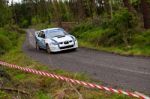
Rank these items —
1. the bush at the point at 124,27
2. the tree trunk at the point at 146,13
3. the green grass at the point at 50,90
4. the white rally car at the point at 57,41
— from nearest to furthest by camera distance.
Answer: the green grass at the point at 50,90 < the bush at the point at 124,27 < the tree trunk at the point at 146,13 < the white rally car at the point at 57,41

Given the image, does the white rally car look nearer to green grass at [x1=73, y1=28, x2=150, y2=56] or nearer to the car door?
the car door

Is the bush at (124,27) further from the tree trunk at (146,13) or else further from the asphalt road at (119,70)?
the asphalt road at (119,70)

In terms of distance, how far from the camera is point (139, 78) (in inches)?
509

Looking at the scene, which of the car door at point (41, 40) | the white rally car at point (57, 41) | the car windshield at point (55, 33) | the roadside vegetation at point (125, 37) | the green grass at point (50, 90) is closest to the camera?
the green grass at point (50, 90)

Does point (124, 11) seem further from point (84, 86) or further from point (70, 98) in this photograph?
point (70, 98)

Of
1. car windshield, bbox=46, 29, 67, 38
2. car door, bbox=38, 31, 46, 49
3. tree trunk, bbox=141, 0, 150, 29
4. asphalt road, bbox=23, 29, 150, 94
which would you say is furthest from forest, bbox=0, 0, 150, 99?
car windshield, bbox=46, 29, 67, 38

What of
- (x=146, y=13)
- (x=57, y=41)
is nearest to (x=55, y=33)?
(x=57, y=41)

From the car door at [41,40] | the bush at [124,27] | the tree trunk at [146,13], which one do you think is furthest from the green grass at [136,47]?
the car door at [41,40]

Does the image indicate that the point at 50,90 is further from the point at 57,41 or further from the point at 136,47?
the point at 57,41

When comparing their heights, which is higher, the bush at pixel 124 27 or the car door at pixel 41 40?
the bush at pixel 124 27

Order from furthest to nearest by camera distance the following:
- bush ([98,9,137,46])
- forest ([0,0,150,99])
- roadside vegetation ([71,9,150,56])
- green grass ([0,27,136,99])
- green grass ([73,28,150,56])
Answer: bush ([98,9,137,46]) < roadside vegetation ([71,9,150,56]) < green grass ([73,28,150,56]) < forest ([0,0,150,99]) < green grass ([0,27,136,99])

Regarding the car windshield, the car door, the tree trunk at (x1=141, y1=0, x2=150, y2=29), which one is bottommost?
the car door

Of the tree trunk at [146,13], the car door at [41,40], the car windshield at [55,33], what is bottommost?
the car door at [41,40]

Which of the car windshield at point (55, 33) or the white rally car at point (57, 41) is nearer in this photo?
the white rally car at point (57, 41)
